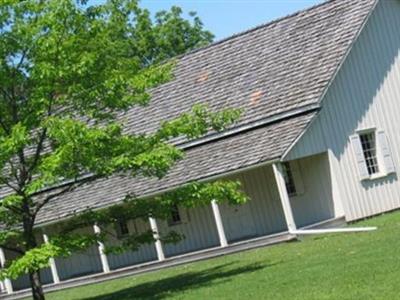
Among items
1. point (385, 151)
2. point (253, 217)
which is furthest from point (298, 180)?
point (385, 151)

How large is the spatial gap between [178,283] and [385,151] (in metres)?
10.3

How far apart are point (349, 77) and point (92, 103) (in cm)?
1128

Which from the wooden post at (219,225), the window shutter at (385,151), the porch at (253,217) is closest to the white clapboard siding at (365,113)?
the window shutter at (385,151)

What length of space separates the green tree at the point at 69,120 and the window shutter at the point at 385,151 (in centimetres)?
980

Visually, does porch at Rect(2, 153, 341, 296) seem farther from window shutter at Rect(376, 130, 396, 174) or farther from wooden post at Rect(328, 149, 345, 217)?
window shutter at Rect(376, 130, 396, 174)

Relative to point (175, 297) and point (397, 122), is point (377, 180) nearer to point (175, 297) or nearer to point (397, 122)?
point (397, 122)

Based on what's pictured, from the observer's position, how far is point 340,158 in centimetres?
2673

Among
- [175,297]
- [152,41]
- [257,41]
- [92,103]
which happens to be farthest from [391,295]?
[152,41]

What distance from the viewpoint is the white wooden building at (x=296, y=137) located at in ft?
85.3

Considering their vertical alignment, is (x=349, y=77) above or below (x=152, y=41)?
A: below

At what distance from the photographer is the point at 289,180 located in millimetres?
27250

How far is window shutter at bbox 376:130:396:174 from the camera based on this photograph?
91.0 ft

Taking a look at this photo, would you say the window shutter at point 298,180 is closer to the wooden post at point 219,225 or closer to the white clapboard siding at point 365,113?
the white clapboard siding at point 365,113

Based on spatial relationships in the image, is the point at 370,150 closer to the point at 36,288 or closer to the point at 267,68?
the point at 267,68
